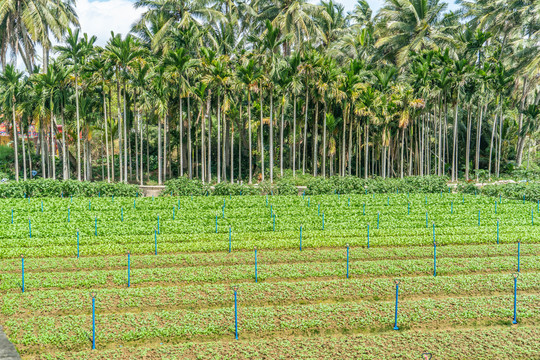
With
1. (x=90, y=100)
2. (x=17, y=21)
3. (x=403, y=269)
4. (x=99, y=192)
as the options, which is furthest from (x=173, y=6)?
(x=403, y=269)

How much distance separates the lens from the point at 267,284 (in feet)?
60.6

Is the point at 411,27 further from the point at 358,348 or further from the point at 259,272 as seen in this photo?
the point at 358,348

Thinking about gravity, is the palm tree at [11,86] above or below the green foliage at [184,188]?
above

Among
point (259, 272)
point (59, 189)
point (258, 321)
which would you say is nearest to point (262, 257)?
point (259, 272)

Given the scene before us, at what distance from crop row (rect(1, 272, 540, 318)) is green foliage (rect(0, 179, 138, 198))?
832 inches

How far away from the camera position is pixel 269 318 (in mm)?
15453

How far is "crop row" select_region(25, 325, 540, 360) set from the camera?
13.0 metres

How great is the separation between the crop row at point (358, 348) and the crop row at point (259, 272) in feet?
18.7

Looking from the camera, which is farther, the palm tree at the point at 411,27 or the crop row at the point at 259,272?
the palm tree at the point at 411,27

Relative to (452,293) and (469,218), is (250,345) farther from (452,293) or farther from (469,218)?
(469,218)

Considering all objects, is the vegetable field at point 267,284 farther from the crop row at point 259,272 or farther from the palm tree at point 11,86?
the palm tree at point 11,86

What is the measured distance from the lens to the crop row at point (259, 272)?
18.9 meters

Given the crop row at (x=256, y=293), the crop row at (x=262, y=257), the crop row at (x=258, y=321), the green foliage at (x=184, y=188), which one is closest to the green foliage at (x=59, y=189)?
the green foliage at (x=184, y=188)

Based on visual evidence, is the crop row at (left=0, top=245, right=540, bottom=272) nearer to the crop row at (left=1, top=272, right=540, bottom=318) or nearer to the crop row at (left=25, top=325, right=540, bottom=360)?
the crop row at (left=1, top=272, right=540, bottom=318)
